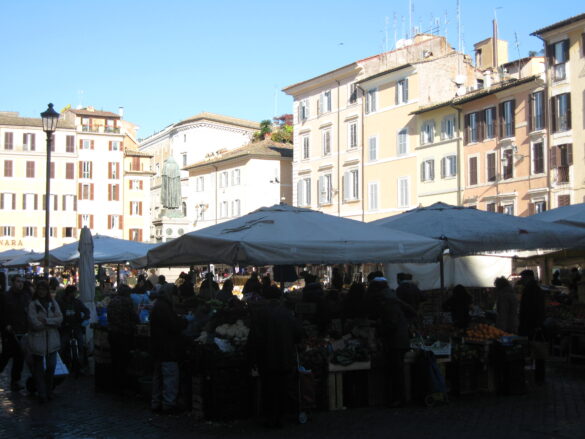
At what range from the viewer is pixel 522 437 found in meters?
8.17

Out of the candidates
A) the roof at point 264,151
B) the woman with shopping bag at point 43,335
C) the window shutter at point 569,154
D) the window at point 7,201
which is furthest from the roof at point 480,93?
the window at point 7,201

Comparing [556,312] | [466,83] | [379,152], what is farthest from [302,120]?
[556,312]

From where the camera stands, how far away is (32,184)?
69.3 meters

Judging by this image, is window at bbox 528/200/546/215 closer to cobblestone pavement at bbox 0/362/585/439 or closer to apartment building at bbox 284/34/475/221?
apartment building at bbox 284/34/475/221

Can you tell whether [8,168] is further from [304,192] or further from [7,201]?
[304,192]

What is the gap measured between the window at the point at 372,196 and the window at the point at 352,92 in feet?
19.5

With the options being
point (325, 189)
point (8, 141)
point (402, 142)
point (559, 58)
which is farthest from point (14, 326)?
point (8, 141)

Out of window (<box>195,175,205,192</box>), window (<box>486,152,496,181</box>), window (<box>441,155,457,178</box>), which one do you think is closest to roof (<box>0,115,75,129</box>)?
window (<box>195,175,205,192</box>)

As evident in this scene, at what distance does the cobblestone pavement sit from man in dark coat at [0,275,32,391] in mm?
1027

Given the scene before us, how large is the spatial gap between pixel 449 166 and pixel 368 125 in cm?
789

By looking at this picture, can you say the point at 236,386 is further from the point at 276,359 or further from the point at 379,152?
the point at 379,152

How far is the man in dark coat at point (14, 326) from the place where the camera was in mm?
11672

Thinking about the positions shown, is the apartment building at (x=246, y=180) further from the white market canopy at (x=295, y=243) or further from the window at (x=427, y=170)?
the white market canopy at (x=295, y=243)

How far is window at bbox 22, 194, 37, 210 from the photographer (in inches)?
2706
